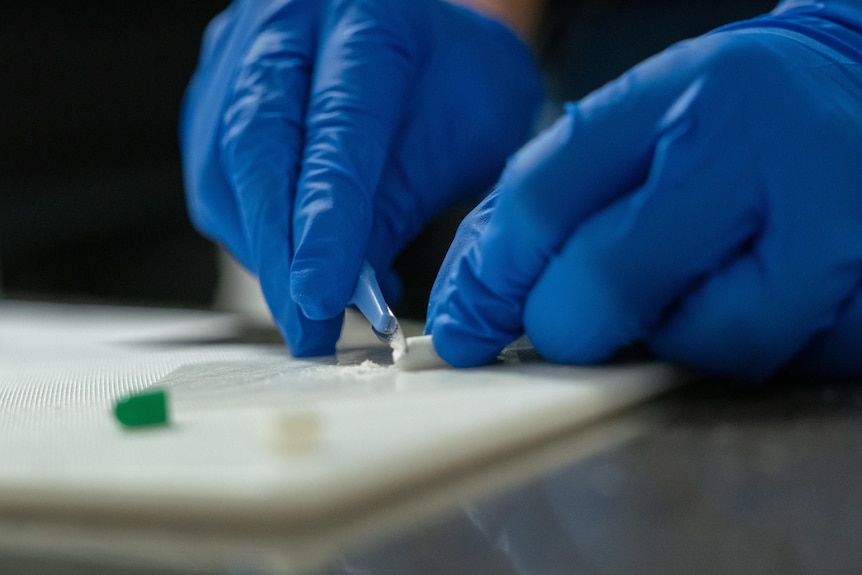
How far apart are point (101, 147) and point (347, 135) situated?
141 centimetres

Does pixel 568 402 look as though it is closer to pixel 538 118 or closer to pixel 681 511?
pixel 681 511

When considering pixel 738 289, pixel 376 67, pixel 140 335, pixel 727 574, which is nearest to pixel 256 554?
pixel 727 574

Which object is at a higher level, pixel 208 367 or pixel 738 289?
pixel 738 289

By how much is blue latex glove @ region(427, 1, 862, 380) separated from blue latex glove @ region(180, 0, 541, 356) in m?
0.21

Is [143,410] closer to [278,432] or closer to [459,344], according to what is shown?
[278,432]

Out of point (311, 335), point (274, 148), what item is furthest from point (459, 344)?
point (274, 148)

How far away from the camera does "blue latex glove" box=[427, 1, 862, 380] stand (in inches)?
17.0

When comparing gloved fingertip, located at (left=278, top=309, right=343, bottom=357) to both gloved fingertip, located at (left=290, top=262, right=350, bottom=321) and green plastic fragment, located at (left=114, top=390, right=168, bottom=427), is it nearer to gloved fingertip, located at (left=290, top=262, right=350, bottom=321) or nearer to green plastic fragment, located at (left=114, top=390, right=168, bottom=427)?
gloved fingertip, located at (left=290, top=262, right=350, bottom=321)

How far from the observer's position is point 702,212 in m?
0.43

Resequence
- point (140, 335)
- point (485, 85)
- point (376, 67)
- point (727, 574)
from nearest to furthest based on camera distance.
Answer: point (727, 574)
point (376, 67)
point (485, 85)
point (140, 335)

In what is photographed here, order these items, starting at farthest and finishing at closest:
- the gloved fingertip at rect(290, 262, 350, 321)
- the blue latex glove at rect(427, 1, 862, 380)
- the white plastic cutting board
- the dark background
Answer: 1. the dark background
2. the gloved fingertip at rect(290, 262, 350, 321)
3. the blue latex glove at rect(427, 1, 862, 380)
4. the white plastic cutting board

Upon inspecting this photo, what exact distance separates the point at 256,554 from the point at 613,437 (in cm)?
22

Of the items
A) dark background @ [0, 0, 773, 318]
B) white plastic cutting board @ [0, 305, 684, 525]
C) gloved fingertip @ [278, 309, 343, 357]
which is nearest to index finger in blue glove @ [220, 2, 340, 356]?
gloved fingertip @ [278, 309, 343, 357]

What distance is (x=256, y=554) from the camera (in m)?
0.25
